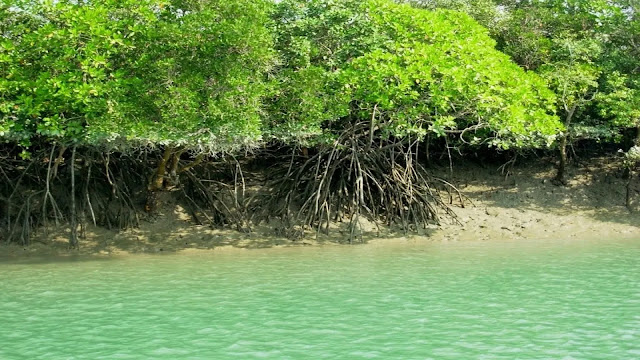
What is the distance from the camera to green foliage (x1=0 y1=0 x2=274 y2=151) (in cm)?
1027

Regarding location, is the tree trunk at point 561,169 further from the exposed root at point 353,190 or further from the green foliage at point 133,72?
the green foliage at point 133,72

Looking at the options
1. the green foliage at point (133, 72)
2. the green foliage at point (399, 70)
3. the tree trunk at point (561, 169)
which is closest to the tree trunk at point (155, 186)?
the green foliage at point (133, 72)

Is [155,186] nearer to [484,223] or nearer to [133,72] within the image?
[133,72]

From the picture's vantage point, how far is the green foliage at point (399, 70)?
1189cm

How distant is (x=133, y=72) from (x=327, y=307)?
5375mm

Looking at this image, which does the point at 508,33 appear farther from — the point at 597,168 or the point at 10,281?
the point at 10,281

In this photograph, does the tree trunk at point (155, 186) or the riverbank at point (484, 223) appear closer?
the riverbank at point (484, 223)

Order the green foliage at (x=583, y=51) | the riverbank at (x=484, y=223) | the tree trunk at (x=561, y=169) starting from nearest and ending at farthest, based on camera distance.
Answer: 1. the riverbank at (x=484, y=223)
2. the green foliage at (x=583, y=51)
3. the tree trunk at (x=561, y=169)

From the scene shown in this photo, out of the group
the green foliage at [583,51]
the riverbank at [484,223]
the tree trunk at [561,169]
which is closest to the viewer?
the riverbank at [484,223]

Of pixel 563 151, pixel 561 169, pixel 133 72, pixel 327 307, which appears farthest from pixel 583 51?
pixel 327 307

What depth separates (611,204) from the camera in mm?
16234

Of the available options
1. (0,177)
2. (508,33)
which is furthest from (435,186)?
(0,177)

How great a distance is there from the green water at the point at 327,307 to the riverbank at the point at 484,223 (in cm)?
125

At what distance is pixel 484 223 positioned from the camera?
48.7ft
